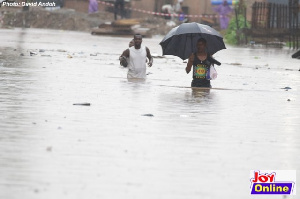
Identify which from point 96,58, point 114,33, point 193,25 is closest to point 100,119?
point 193,25

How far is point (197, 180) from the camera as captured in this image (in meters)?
7.71

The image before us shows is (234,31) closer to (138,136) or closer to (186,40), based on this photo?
(186,40)

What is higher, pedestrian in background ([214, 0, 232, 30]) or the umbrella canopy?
the umbrella canopy

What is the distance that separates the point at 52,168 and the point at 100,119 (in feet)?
12.4

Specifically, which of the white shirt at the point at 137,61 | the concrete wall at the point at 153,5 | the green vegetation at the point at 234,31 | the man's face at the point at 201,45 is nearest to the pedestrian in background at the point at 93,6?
the concrete wall at the point at 153,5

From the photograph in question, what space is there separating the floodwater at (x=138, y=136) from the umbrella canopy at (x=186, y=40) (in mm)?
664

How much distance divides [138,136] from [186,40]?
28.8 feet

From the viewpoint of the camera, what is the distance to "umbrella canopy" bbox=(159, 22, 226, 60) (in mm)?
18234

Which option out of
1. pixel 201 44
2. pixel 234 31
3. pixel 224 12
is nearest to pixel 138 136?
pixel 201 44

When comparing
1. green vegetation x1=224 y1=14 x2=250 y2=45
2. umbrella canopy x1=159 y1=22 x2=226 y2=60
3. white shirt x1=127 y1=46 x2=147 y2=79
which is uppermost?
umbrella canopy x1=159 y1=22 x2=226 y2=60

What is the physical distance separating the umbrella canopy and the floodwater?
2.18 feet

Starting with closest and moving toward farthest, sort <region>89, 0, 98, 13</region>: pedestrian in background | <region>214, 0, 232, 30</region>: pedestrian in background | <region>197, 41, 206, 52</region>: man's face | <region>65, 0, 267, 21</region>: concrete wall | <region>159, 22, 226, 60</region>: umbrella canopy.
→ <region>197, 41, 206, 52</region>: man's face < <region>159, 22, 226, 60</region>: umbrella canopy < <region>214, 0, 232, 30</region>: pedestrian in background < <region>65, 0, 267, 21</region>: concrete wall < <region>89, 0, 98, 13</region>: pedestrian in background

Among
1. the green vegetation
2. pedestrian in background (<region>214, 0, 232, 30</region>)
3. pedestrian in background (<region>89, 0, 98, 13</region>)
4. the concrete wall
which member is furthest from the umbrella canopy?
pedestrian in background (<region>89, 0, 98, 13</region>)

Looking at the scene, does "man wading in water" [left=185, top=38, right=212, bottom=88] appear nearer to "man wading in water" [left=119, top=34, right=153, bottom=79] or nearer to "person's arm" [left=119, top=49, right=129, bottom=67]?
"man wading in water" [left=119, top=34, right=153, bottom=79]
